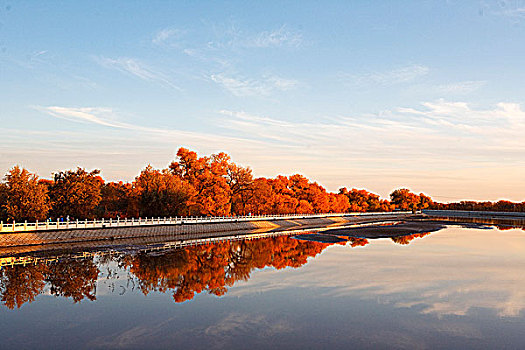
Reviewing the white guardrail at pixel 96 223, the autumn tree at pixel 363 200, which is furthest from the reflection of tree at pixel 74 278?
the autumn tree at pixel 363 200

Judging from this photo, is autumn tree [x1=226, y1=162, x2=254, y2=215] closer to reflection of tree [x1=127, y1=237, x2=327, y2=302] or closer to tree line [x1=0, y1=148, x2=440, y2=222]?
tree line [x1=0, y1=148, x2=440, y2=222]

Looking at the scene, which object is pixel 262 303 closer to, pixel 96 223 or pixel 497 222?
pixel 96 223

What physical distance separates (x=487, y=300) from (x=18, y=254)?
3814 cm

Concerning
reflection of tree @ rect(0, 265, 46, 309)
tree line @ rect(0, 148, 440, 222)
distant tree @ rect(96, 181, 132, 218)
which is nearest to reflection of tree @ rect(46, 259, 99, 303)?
reflection of tree @ rect(0, 265, 46, 309)

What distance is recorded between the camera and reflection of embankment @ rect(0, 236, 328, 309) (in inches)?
→ 987

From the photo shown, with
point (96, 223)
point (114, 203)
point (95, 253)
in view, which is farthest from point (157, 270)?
point (114, 203)

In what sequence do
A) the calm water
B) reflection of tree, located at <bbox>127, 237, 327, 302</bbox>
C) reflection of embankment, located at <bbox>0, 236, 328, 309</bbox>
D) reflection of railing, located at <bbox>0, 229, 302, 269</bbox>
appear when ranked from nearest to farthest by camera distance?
1. the calm water
2. reflection of embankment, located at <bbox>0, 236, 328, 309</bbox>
3. reflection of tree, located at <bbox>127, 237, 327, 302</bbox>
4. reflection of railing, located at <bbox>0, 229, 302, 269</bbox>

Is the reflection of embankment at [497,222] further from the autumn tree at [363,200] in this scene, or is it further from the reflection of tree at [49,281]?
the reflection of tree at [49,281]

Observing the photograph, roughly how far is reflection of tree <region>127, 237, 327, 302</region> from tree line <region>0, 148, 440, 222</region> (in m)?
21.4

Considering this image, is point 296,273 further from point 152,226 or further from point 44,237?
point 152,226

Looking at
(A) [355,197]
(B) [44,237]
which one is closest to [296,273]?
(B) [44,237]

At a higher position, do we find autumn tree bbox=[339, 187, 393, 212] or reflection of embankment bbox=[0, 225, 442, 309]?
autumn tree bbox=[339, 187, 393, 212]

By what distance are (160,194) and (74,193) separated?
15.0 metres

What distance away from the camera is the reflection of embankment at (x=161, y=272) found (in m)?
25.1
